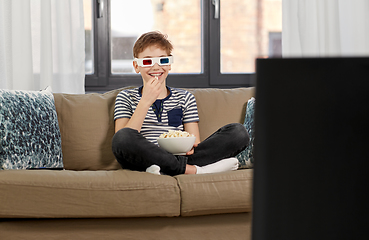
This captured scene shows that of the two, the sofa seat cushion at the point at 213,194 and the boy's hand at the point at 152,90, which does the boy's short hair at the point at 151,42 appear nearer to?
the boy's hand at the point at 152,90

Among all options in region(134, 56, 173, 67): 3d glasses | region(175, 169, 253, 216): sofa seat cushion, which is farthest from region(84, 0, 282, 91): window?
region(175, 169, 253, 216): sofa seat cushion

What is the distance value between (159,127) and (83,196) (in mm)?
664

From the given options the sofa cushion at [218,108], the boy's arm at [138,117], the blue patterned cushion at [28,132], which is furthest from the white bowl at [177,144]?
the blue patterned cushion at [28,132]

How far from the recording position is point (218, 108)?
6.72 ft

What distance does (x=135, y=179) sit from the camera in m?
1.36

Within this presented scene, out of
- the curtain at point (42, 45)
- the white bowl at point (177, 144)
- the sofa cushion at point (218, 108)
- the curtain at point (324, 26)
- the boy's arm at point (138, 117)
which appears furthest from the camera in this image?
the curtain at point (324, 26)

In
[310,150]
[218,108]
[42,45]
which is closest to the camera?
[310,150]

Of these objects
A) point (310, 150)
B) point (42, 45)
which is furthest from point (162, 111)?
point (310, 150)

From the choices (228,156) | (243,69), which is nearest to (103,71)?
(243,69)

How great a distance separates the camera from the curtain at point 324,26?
8.46 ft

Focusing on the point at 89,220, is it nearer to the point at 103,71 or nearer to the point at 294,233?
the point at 294,233

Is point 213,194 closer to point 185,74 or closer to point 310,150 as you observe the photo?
point 310,150

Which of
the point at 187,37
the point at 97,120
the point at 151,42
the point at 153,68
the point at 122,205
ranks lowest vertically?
the point at 122,205

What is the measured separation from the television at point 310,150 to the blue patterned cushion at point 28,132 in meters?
1.43
